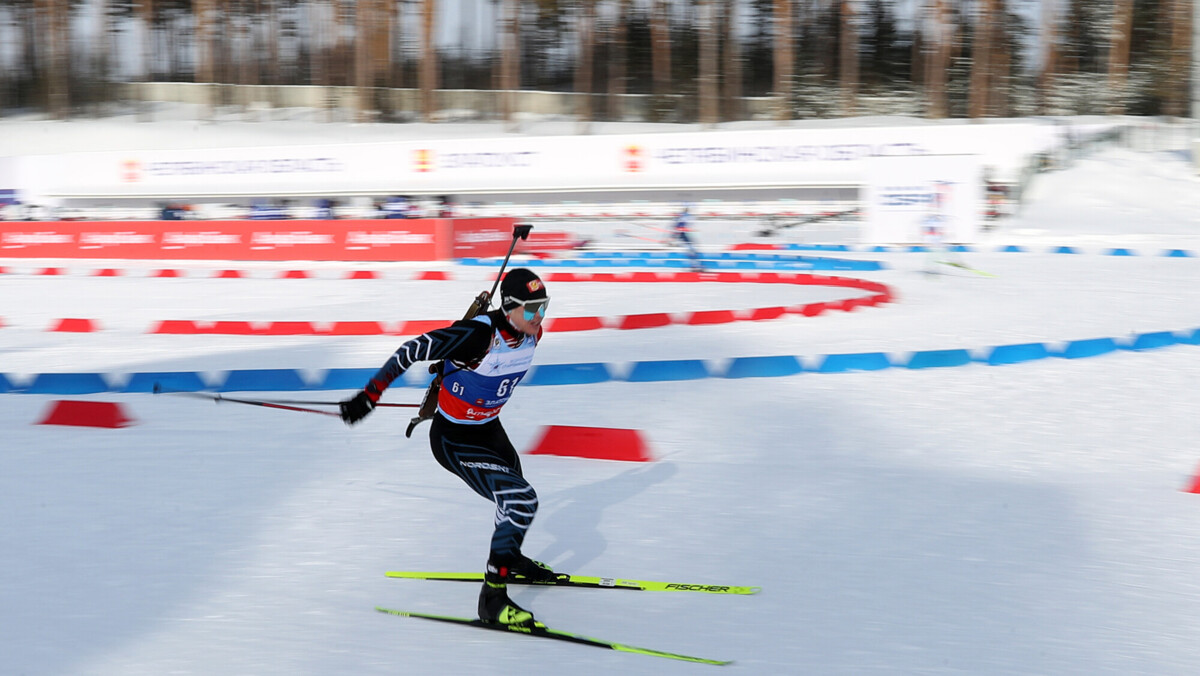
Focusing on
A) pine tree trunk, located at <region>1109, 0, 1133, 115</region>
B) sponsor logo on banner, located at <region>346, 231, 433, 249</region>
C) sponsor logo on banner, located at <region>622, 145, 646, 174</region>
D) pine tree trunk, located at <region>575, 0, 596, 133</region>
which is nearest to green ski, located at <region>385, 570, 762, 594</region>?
sponsor logo on banner, located at <region>346, 231, 433, 249</region>

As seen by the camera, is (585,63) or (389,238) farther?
(585,63)

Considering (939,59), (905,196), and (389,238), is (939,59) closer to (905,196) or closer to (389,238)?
(905,196)

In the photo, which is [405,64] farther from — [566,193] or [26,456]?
[26,456]

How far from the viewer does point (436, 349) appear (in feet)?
12.2

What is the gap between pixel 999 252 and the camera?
1825cm

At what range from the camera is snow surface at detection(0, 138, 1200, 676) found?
3574 mm

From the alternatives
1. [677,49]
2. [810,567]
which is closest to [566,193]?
[677,49]

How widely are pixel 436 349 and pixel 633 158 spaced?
21518 millimetres

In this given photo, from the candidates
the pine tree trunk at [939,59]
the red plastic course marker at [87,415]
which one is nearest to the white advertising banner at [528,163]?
the pine tree trunk at [939,59]

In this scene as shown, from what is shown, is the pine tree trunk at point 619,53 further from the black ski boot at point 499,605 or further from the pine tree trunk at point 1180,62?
the black ski boot at point 499,605

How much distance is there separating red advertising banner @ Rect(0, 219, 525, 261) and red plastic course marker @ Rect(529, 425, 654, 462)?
1229 cm

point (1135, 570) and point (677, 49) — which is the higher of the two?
point (677, 49)

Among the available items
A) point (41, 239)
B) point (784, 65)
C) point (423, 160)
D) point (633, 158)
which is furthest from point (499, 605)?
point (784, 65)

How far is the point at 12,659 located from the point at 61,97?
140ft
